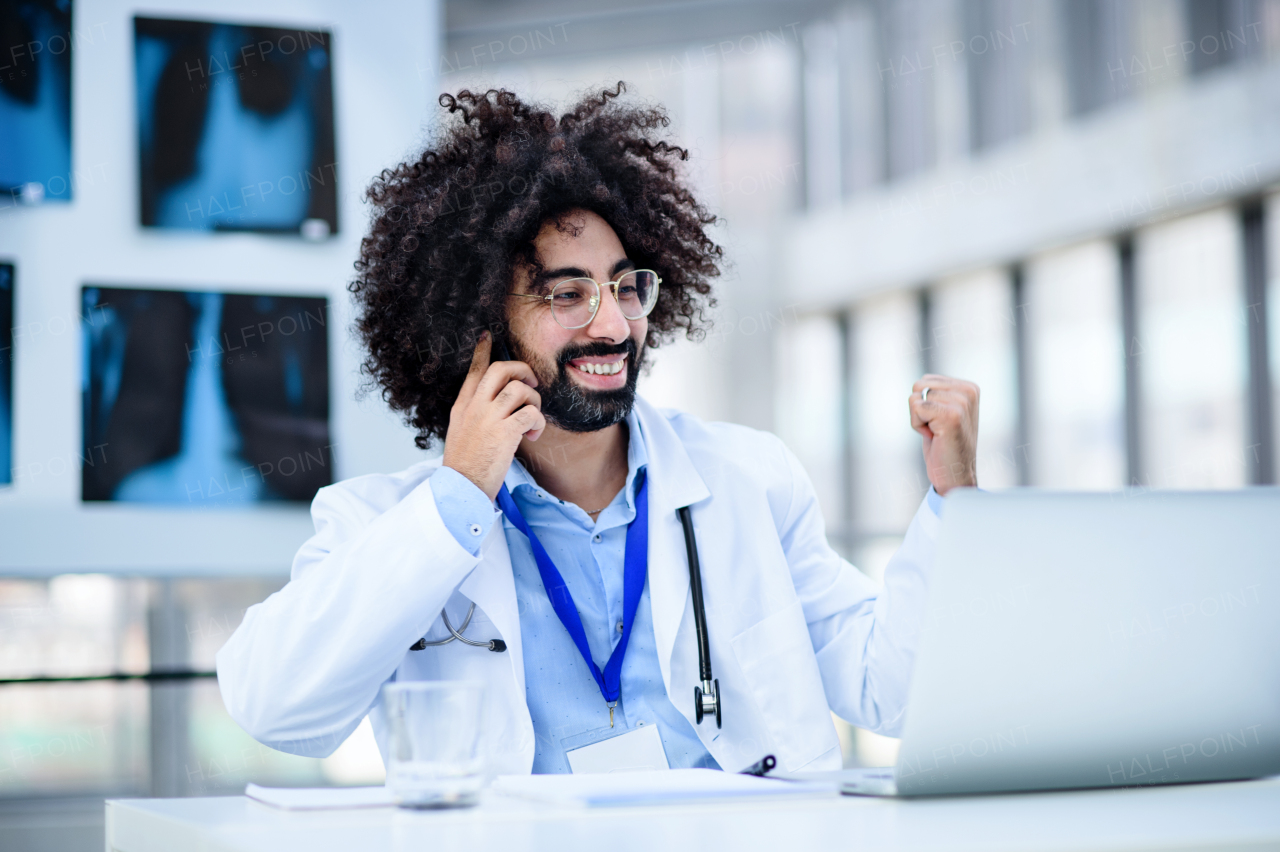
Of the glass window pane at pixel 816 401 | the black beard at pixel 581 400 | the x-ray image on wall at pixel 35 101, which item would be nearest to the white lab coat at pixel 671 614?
the black beard at pixel 581 400

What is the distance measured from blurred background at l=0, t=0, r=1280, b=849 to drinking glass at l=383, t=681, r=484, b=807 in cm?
165

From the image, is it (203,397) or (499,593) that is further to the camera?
(203,397)

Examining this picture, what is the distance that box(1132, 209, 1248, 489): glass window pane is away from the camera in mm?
5680

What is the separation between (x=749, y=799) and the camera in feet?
3.49

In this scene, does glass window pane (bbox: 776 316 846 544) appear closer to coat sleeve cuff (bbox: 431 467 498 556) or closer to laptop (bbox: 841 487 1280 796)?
coat sleeve cuff (bbox: 431 467 498 556)

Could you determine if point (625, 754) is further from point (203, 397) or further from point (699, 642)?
point (203, 397)

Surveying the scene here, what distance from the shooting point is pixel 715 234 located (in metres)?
7.95

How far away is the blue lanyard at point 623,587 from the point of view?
1745 mm

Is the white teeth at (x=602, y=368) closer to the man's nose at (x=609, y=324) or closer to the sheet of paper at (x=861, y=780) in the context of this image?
the man's nose at (x=609, y=324)

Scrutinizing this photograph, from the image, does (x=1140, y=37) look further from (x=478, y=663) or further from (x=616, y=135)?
(x=478, y=663)

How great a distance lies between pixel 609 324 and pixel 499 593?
505mm

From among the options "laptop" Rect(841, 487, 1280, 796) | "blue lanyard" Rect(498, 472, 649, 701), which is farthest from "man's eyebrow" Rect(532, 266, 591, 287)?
"laptop" Rect(841, 487, 1280, 796)

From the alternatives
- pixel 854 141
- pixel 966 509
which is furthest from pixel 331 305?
pixel 854 141

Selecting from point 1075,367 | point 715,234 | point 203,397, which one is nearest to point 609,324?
point 203,397
